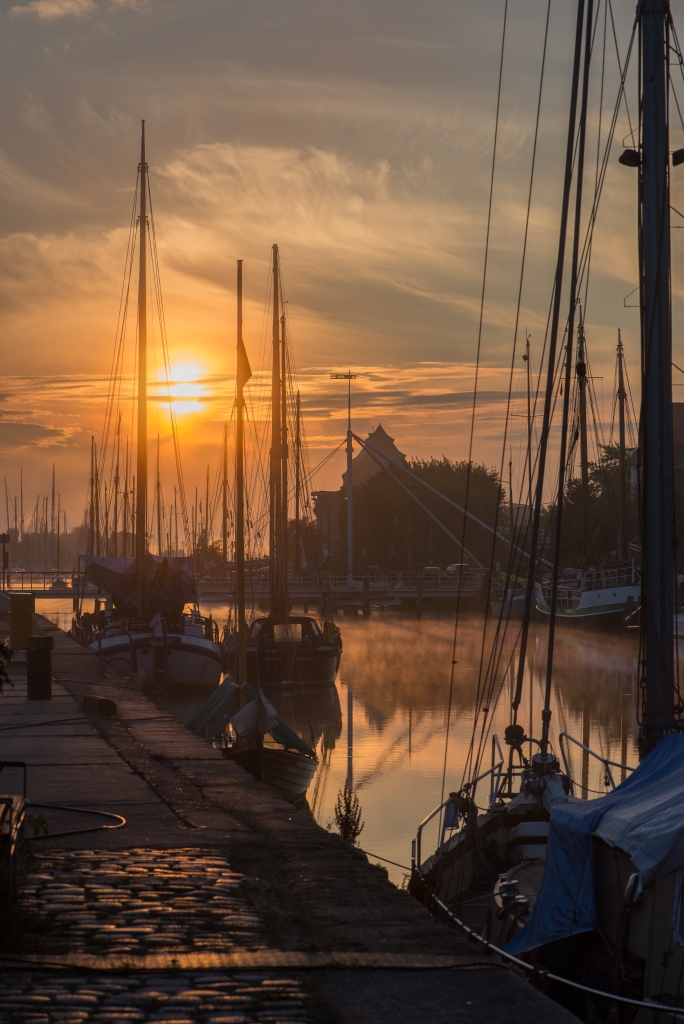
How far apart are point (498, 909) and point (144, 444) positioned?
82.2 ft

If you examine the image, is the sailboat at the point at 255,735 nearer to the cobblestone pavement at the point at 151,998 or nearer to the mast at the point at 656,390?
the mast at the point at 656,390

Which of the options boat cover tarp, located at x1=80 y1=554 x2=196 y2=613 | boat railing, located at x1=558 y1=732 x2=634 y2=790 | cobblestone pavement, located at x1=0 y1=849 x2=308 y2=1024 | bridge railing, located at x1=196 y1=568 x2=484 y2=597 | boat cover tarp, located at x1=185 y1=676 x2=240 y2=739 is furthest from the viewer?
bridge railing, located at x1=196 y1=568 x2=484 y2=597

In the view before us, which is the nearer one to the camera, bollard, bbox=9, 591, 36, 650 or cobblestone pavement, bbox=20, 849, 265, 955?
cobblestone pavement, bbox=20, 849, 265, 955

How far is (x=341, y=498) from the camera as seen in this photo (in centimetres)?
11819

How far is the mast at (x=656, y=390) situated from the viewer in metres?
10.3

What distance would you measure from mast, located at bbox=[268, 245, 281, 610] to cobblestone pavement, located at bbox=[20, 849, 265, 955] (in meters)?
27.3

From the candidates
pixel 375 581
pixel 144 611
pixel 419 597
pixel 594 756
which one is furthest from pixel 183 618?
pixel 375 581

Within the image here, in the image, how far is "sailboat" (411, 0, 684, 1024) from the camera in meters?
7.30

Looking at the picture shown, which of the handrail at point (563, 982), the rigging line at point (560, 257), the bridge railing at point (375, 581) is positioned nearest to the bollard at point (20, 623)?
the rigging line at point (560, 257)

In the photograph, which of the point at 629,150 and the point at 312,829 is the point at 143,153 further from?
the point at 312,829

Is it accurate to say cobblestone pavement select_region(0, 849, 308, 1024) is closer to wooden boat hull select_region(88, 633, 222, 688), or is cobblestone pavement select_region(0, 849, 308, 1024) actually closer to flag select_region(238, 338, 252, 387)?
flag select_region(238, 338, 252, 387)

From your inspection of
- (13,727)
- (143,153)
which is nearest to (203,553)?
(143,153)

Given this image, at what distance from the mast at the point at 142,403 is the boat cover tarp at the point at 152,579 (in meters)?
0.71

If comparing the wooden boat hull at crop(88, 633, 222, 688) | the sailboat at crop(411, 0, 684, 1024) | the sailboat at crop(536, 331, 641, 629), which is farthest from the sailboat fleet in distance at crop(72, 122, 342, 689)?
the sailboat at crop(536, 331, 641, 629)
